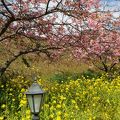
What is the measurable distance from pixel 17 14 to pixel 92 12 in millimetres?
1765

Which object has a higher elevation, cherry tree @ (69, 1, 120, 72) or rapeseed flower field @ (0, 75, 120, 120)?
cherry tree @ (69, 1, 120, 72)

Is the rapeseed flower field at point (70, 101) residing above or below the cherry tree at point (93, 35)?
below

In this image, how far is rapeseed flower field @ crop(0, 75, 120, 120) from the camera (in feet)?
29.2

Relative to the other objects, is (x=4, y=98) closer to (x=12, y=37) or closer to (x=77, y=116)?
(x=12, y=37)

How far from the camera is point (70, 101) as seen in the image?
1092 cm

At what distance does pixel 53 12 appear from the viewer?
10414 mm

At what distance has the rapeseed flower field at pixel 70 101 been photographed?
8891 mm

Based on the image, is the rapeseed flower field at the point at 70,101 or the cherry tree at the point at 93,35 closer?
the rapeseed flower field at the point at 70,101

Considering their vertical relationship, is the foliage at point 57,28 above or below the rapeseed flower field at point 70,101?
above

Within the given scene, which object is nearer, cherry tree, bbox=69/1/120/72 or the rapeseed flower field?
the rapeseed flower field

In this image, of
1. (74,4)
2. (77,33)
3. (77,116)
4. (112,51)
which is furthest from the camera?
(112,51)

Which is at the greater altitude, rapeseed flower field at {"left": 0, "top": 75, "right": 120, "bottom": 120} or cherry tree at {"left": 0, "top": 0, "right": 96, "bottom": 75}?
cherry tree at {"left": 0, "top": 0, "right": 96, "bottom": 75}

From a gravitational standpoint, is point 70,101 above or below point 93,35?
below

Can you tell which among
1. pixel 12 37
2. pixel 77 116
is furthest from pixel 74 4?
pixel 77 116
